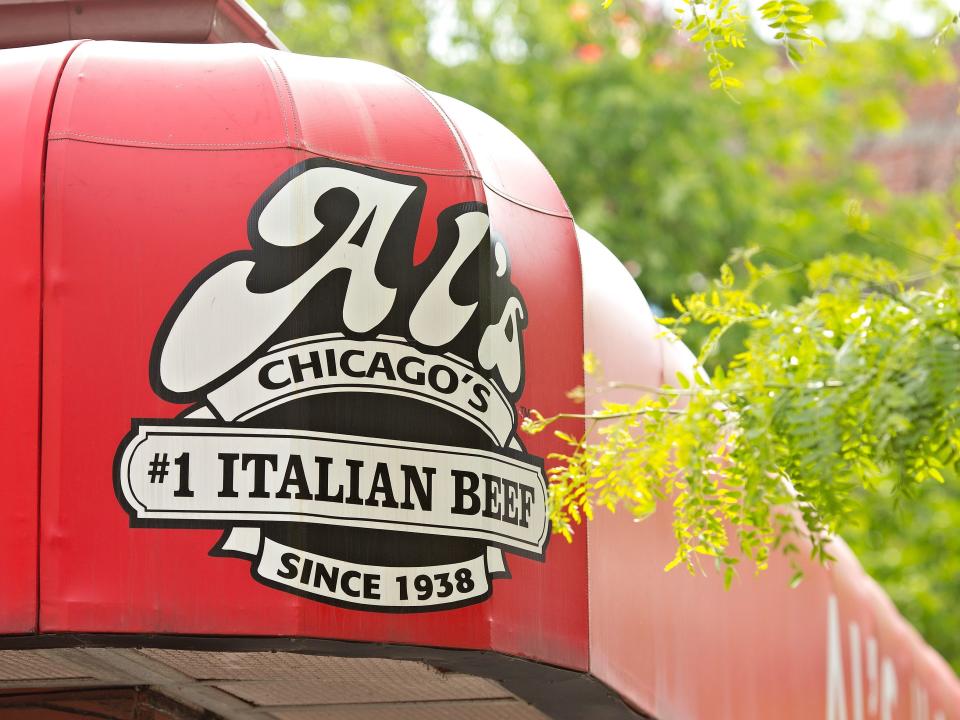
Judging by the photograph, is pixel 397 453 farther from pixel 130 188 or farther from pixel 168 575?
pixel 130 188

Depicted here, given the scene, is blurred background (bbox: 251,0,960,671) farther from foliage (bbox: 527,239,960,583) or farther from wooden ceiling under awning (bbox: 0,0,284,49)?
foliage (bbox: 527,239,960,583)

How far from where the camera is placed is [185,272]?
524 centimetres

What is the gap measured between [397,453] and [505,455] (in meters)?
0.48

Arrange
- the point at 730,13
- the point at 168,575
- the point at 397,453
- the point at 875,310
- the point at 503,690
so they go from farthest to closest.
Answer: the point at 503,690, the point at 397,453, the point at 168,575, the point at 730,13, the point at 875,310

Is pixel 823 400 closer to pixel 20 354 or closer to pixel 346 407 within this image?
pixel 346 407

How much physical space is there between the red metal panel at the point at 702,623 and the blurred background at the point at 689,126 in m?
5.41

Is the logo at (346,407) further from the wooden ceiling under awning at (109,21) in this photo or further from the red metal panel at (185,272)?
the wooden ceiling under awning at (109,21)

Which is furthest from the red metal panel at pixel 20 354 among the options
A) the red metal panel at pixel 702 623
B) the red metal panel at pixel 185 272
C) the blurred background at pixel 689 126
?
the blurred background at pixel 689 126

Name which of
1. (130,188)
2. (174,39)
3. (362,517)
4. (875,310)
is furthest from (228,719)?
(875,310)

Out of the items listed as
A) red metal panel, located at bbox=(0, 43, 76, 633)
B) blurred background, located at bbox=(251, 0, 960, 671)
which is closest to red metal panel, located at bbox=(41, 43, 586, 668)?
red metal panel, located at bbox=(0, 43, 76, 633)

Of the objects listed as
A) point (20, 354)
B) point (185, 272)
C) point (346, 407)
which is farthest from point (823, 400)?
point (20, 354)

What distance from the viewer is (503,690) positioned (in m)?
6.06

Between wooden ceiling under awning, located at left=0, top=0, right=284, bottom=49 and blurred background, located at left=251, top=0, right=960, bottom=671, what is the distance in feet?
25.6

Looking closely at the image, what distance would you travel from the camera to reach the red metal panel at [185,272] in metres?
5.02
